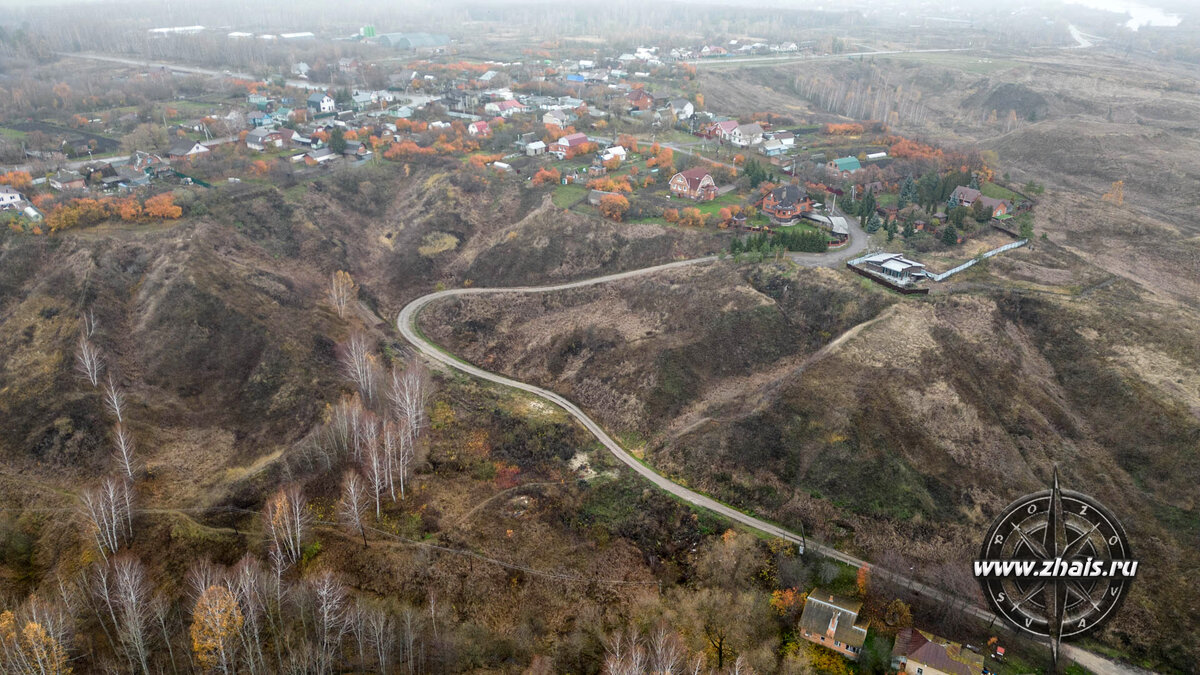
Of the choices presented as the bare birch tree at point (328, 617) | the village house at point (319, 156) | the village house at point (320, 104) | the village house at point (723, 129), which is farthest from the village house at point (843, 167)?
the village house at point (320, 104)

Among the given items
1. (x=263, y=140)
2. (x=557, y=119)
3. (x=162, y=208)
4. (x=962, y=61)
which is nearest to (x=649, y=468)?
(x=162, y=208)

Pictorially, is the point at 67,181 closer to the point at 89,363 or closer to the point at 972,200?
the point at 89,363

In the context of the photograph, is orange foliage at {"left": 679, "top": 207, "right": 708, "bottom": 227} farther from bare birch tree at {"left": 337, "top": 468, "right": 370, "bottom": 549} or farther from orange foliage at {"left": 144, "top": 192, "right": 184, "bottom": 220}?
orange foliage at {"left": 144, "top": 192, "right": 184, "bottom": 220}

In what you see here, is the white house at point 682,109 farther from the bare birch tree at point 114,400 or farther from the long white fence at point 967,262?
the bare birch tree at point 114,400

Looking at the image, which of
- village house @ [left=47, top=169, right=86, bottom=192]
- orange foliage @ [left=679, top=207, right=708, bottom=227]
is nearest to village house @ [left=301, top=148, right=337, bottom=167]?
village house @ [left=47, top=169, right=86, bottom=192]

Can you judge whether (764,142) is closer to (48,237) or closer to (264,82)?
(48,237)

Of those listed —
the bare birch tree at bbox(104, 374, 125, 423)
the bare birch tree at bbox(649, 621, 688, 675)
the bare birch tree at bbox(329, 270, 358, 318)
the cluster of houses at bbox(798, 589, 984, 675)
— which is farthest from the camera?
the bare birch tree at bbox(329, 270, 358, 318)

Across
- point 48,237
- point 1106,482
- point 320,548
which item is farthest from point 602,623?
point 48,237
